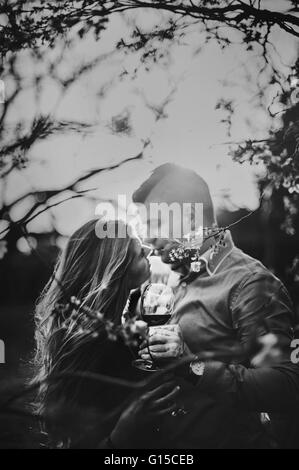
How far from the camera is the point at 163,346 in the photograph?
2.40m

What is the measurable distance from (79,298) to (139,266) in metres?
0.30

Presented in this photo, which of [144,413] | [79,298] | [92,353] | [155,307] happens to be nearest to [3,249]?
[79,298]

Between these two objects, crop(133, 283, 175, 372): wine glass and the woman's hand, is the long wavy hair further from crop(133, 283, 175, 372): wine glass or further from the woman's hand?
the woman's hand

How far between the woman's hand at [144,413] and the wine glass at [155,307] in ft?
0.37

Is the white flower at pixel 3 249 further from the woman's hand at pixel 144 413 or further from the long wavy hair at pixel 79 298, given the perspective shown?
the woman's hand at pixel 144 413

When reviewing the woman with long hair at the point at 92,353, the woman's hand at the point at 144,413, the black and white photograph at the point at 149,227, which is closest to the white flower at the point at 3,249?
the black and white photograph at the point at 149,227

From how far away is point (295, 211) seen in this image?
2.54 metres

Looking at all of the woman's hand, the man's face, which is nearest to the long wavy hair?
the man's face

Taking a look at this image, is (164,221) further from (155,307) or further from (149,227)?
(155,307)

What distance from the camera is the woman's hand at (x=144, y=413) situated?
7.92ft

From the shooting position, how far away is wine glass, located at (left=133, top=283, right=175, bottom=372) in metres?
2.41
